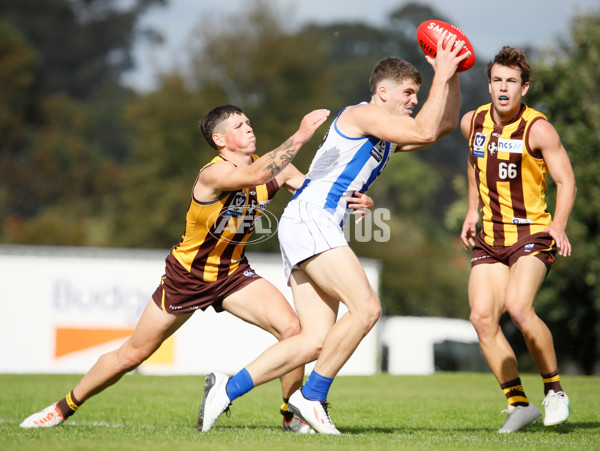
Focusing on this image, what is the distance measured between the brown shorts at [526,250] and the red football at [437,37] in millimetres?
1472

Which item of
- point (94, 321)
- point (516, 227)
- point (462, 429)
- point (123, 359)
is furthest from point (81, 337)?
point (516, 227)

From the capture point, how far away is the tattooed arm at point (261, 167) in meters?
5.94

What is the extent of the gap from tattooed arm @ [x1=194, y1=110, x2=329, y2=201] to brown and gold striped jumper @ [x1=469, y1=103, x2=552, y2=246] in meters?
1.53

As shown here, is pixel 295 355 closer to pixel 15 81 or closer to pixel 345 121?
pixel 345 121

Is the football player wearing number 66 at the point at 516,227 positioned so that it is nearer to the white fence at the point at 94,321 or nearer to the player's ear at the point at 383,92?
the player's ear at the point at 383,92

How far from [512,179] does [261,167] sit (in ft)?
6.85

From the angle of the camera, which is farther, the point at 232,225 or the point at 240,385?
the point at 232,225

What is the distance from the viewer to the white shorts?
19.7 feet

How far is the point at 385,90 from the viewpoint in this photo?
6.24 m

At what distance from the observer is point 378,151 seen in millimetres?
6160

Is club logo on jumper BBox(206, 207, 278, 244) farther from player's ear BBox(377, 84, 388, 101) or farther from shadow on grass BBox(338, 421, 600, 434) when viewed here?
shadow on grass BBox(338, 421, 600, 434)

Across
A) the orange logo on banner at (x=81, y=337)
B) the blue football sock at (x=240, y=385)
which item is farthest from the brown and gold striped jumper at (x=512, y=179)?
the orange logo on banner at (x=81, y=337)

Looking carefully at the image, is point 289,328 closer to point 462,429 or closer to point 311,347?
point 311,347

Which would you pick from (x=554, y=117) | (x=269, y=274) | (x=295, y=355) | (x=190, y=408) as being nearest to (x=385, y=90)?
(x=295, y=355)
